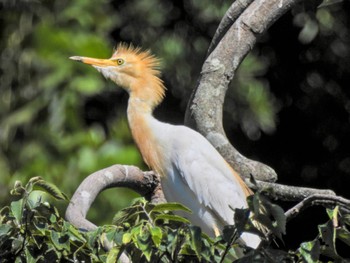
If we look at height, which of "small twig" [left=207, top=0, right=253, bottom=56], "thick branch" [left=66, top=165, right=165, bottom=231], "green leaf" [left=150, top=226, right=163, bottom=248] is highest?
"small twig" [left=207, top=0, right=253, bottom=56]

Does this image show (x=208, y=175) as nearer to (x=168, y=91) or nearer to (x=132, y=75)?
(x=132, y=75)

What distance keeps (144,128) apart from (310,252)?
170cm

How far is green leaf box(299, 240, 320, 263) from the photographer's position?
72.7 inches

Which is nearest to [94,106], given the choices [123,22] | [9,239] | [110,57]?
[123,22]

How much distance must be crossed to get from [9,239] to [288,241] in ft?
9.96

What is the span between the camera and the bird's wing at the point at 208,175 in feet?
10.8

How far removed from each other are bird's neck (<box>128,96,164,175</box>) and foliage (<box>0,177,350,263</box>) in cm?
130

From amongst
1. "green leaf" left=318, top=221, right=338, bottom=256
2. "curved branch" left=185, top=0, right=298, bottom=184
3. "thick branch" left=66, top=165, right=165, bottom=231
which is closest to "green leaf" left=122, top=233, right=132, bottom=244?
"green leaf" left=318, top=221, right=338, bottom=256

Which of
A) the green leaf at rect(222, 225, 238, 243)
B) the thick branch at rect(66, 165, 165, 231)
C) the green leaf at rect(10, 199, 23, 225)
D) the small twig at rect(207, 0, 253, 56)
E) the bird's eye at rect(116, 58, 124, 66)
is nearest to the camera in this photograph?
the green leaf at rect(222, 225, 238, 243)

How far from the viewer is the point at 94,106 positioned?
4.57m

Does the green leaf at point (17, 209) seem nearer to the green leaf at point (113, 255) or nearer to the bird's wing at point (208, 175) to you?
the green leaf at point (113, 255)

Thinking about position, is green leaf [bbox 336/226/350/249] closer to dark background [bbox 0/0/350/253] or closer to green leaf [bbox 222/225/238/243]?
green leaf [bbox 222/225/238/243]

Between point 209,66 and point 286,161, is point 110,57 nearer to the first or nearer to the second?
point 209,66

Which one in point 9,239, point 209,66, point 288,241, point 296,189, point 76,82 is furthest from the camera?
point 288,241
